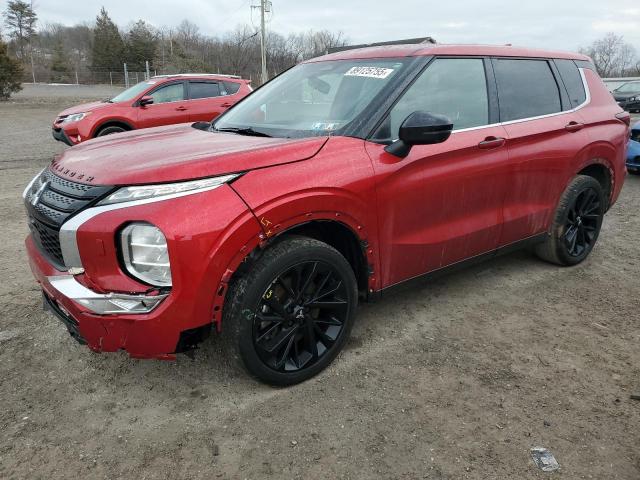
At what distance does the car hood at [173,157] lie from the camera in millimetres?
2324

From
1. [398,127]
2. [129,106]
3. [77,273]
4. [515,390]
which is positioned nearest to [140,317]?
[77,273]

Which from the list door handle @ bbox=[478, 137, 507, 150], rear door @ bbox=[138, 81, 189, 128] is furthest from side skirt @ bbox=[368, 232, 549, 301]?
rear door @ bbox=[138, 81, 189, 128]

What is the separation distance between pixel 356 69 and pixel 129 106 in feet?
25.4

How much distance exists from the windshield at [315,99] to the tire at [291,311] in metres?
0.78

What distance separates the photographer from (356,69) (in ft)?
10.8

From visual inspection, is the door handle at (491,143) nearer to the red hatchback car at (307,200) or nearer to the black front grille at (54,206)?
the red hatchback car at (307,200)

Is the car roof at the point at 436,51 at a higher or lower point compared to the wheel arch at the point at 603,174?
higher

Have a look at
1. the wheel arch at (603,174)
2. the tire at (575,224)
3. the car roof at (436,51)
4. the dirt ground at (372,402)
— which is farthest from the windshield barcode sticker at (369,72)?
the wheel arch at (603,174)

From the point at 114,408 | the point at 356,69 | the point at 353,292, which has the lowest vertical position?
the point at 114,408

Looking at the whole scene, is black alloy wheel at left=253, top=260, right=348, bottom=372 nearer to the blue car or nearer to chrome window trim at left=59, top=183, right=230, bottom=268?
chrome window trim at left=59, top=183, right=230, bottom=268

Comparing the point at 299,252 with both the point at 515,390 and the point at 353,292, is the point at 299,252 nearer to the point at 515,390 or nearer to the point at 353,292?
the point at 353,292

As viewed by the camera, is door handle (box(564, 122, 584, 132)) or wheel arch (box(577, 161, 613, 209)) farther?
wheel arch (box(577, 161, 613, 209))

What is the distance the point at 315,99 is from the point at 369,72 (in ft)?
1.26

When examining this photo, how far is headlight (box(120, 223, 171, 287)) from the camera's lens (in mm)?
2209
